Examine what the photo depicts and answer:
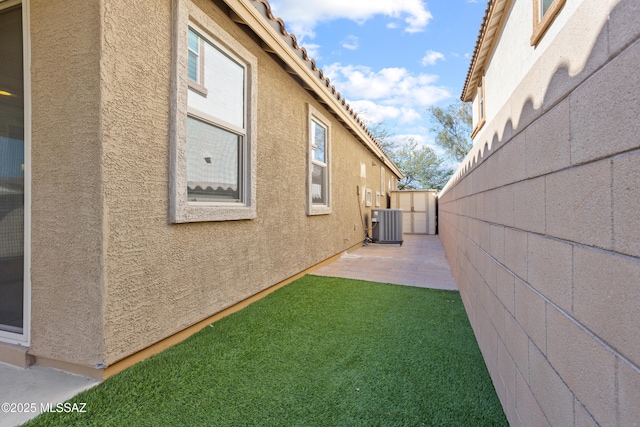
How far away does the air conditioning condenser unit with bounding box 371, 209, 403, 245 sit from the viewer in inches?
380

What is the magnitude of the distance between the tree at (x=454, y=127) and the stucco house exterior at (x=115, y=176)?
924 inches

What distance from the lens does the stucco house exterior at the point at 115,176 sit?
1965 mm

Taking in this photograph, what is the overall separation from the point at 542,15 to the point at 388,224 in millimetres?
6386

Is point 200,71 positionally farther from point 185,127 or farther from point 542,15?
point 542,15

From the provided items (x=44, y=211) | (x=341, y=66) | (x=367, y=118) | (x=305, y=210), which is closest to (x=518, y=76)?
(x=305, y=210)

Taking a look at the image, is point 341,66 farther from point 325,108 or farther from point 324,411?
point 324,411

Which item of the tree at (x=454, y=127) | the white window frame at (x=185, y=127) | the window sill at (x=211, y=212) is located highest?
the tree at (x=454, y=127)

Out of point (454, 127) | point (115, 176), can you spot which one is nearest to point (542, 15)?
point (115, 176)

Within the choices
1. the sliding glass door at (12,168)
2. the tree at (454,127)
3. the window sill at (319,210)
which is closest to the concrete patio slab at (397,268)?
the window sill at (319,210)

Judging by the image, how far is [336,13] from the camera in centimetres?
1639

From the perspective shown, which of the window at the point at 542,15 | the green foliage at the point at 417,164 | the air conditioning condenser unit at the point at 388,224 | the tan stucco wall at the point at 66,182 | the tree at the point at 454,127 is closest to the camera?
the tan stucco wall at the point at 66,182

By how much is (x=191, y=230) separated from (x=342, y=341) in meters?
1.66

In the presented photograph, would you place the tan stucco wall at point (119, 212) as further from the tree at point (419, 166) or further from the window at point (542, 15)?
the tree at point (419, 166)

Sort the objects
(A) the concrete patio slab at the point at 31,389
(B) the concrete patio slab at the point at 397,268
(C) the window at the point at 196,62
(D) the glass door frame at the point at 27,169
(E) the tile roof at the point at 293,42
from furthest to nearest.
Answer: (B) the concrete patio slab at the point at 397,268 < (E) the tile roof at the point at 293,42 < (C) the window at the point at 196,62 < (D) the glass door frame at the point at 27,169 < (A) the concrete patio slab at the point at 31,389
